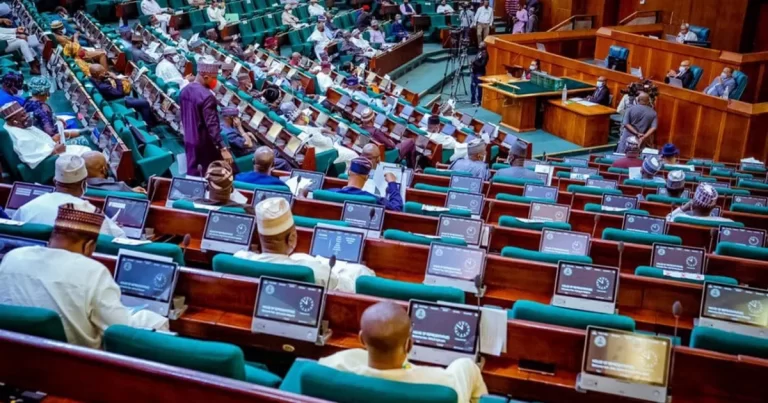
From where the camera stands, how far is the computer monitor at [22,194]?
3.62 meters

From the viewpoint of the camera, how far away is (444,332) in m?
2.26

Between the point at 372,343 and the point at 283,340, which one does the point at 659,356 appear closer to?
the point at 372,343

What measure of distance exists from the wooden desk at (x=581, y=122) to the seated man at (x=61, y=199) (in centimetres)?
751

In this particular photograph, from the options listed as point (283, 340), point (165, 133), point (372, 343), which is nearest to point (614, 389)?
point (372, 343)

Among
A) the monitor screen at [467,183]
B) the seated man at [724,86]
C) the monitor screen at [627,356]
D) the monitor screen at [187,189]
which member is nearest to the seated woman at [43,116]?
the monitor screen at [187,189]

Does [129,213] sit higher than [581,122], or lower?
→ higher

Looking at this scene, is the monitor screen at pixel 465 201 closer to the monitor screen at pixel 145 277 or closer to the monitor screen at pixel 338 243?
the monitor screen at pixel 338 243

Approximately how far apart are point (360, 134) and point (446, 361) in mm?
5132

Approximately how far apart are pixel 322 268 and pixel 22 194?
6.40 ft

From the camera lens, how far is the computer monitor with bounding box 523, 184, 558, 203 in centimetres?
494

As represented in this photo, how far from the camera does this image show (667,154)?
290 inches

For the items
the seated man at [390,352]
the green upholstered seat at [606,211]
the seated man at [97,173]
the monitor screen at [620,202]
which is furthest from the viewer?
the monitor screen at [620,202]

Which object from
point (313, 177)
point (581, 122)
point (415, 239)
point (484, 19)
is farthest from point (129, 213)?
point (484, 19)

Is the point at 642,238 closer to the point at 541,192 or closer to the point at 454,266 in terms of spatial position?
the point at 454,266
